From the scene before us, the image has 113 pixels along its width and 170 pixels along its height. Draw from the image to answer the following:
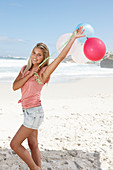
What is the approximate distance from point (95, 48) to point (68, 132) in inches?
96.9

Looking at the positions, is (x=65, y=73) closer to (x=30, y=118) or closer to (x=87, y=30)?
(x=87, y=30)

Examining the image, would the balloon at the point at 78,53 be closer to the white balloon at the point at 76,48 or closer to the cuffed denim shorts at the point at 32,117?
the white balloon at the point at 76,48

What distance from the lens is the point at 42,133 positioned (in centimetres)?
437

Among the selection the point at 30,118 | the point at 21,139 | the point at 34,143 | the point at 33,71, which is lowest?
the point at 34,143

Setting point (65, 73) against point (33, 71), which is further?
point (65, 73)

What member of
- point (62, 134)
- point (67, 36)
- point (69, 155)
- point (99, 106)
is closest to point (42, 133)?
point (62, 134)

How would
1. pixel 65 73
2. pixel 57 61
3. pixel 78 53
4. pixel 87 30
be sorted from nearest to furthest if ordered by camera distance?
pixel 57 61 → pixel 87 30 → pixel 78 53 → pixel 65 73

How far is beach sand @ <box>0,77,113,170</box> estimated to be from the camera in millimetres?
3207

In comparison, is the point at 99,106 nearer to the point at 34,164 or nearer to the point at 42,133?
the point at 42,133

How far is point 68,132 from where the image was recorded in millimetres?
4422

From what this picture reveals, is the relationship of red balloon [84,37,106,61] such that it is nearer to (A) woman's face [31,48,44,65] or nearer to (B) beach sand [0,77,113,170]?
(A) woman's face [31,48,44,65]

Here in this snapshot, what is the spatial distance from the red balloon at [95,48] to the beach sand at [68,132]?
152 centimetres

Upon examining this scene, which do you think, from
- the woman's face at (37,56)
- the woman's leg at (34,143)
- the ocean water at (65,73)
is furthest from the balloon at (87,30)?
the ocean water at (65,73)

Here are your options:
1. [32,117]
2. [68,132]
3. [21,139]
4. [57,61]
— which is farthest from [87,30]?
[68,132]
